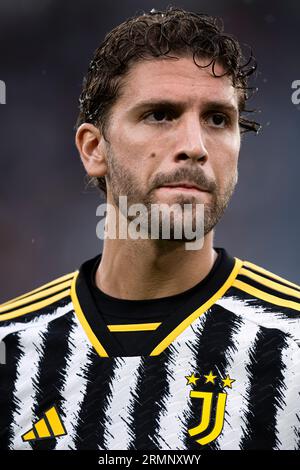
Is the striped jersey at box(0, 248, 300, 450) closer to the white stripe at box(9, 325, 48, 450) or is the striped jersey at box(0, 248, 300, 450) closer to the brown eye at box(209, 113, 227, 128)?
the white stripe at box(9, 325, 48, 450)

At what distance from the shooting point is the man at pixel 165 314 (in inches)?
83.0

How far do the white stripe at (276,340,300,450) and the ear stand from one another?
3.13ft

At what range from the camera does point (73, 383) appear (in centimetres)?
229

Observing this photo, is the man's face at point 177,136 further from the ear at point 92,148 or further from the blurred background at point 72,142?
the blurred background at point 72,142

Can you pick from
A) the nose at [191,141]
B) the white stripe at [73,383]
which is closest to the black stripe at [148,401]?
the white stripe at [73,383]

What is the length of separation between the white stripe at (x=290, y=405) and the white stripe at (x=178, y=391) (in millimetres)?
271

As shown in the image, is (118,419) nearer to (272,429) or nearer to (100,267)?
(272,429)

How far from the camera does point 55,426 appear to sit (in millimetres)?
2234

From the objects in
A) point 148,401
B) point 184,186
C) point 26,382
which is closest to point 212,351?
point 148,401

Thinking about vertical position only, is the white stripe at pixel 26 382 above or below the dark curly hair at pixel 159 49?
below

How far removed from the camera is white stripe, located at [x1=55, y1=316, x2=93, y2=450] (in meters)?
2.20

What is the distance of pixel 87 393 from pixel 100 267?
526mm

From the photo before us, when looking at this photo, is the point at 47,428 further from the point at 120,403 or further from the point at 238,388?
the point at 238,388

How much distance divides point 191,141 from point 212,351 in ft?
2.15
